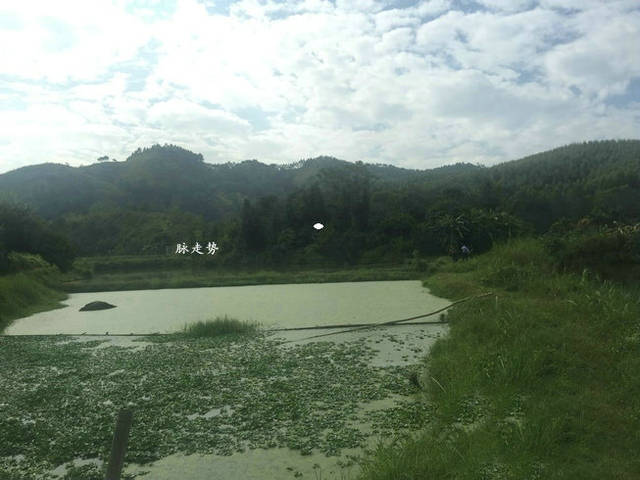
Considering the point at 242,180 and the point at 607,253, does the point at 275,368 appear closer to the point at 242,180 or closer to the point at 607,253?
the point at 607,253

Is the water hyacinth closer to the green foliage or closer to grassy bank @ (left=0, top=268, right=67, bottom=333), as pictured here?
the green foliage

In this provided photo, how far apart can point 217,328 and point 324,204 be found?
86.7ft

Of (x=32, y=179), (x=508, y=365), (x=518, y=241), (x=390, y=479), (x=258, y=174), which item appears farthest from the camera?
(x=258, y=174)

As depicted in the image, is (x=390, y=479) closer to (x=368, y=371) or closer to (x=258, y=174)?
(x=368, y=371)

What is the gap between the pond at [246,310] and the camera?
9.98 meters

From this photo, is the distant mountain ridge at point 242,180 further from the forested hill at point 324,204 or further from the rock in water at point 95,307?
the rock in water at point 95,307

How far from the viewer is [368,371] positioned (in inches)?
229

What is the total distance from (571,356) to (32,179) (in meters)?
A: 52.9

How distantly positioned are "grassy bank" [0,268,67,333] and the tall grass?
4.54m

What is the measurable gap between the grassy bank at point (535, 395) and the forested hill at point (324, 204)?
A: 12.8 meters

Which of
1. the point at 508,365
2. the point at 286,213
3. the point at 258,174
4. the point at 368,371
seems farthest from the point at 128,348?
the point at 258,174

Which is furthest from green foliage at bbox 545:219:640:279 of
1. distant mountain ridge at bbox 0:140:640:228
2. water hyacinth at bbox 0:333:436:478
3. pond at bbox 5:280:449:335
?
distant mountain ridge at bbox 0:140:640:228

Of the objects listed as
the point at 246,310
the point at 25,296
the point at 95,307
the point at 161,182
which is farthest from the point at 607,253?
the point at 161,182

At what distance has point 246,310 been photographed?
1162 cm
